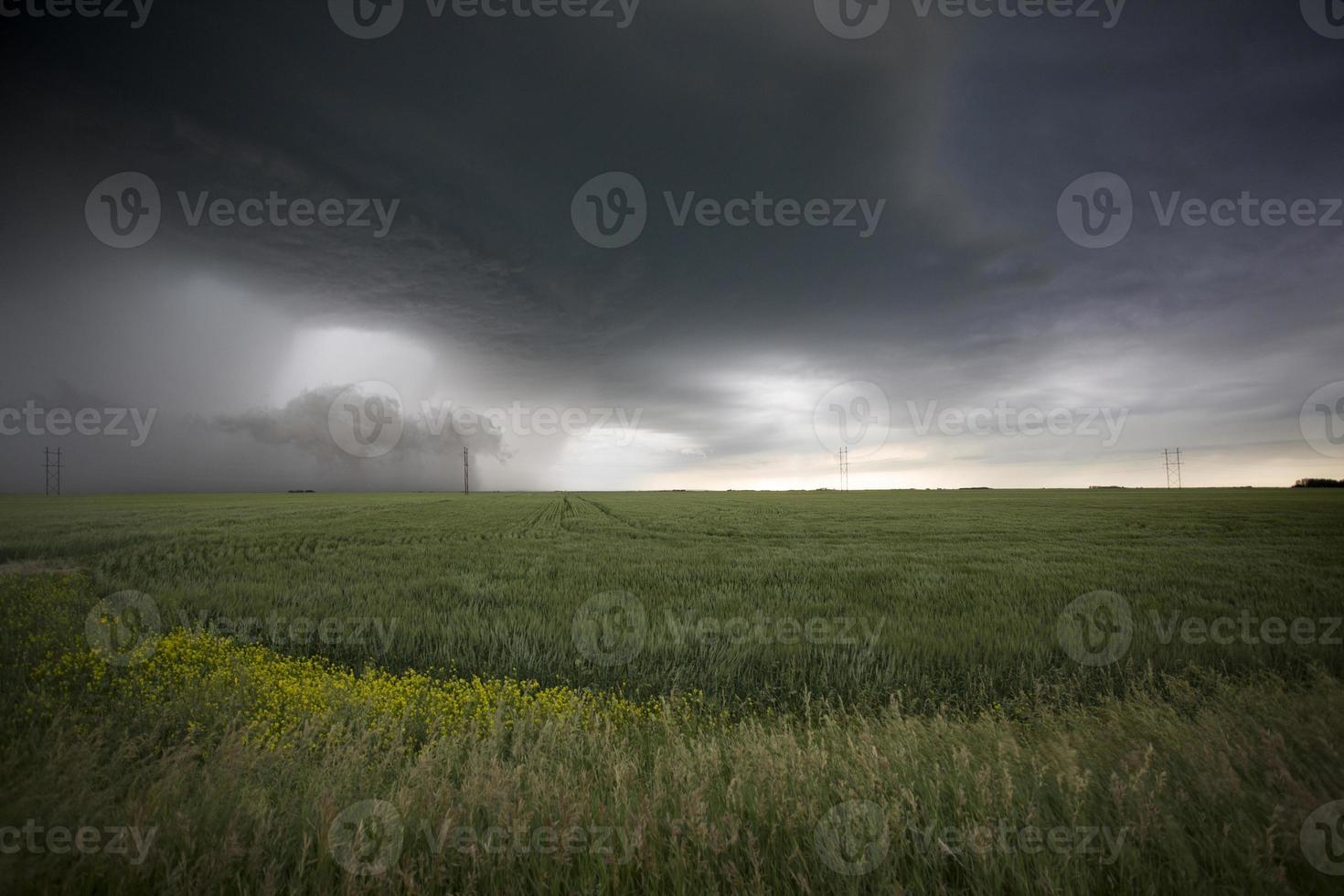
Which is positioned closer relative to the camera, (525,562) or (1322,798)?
(1322,798)

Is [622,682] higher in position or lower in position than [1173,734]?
lower

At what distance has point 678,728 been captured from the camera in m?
5.11

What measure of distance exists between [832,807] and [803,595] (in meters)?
8.82

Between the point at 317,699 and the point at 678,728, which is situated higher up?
the point at 317,699

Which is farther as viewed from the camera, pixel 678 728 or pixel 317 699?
pixel 317 699

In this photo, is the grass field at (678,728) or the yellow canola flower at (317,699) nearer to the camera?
the grass field at (678,728)

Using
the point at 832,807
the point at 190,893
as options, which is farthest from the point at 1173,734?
the point at 190,893

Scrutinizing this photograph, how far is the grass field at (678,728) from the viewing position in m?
2.63

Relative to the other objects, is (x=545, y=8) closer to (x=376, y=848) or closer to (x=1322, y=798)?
(x=376, y=848)

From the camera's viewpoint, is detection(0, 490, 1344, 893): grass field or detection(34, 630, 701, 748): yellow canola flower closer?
detection(0, 490, 1344, 893): grass field

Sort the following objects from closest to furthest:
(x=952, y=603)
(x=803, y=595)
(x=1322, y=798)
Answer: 1. (x=1322, y=798)
2. (x=952, y=603)
3. (x=803, y=595)

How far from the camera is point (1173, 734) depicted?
3969mm

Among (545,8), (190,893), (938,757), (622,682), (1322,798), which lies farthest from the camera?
(545,8)

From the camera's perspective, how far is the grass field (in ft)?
8.63
